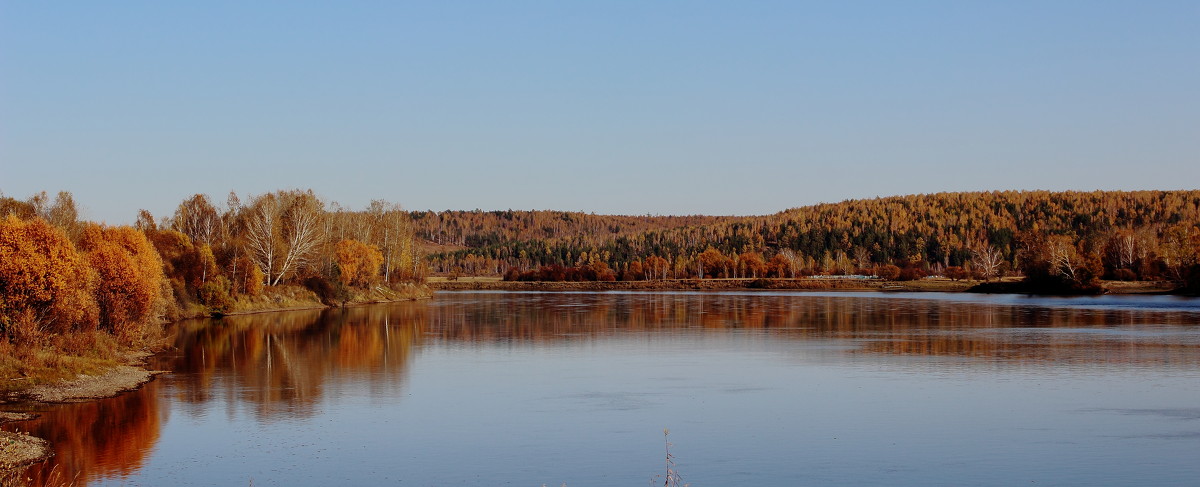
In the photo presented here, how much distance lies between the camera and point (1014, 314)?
54.4 metres

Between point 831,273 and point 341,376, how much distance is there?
136 m

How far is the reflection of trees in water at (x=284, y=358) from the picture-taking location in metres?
23.2

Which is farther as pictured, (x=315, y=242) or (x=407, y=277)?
(x=407, y=277)

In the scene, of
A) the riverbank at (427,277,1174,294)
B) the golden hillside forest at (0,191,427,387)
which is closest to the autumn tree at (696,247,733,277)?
the riverbank at (427,277,1174,294)

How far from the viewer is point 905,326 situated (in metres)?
44.9

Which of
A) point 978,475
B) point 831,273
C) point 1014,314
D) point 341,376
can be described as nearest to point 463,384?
point 341,376

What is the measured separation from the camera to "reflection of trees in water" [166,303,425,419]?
23203mm

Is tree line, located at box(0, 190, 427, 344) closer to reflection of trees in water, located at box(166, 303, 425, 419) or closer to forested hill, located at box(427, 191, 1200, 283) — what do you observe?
reflection of trees in water, located at box(166, 303, 425, 419)

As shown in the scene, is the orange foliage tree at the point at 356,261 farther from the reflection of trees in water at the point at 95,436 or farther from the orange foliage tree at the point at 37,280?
the reflection of trees in water at the point at 95,436

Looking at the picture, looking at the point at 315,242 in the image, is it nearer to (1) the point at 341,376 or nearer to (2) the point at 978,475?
(1) the point at 341,376

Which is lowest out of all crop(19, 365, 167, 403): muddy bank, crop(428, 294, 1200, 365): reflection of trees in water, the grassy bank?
crop(428, 294, 1200, 365): reflection of trees in water

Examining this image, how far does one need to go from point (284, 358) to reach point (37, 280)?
8.84 metres

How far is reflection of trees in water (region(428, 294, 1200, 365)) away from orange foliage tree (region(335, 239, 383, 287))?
7.86m

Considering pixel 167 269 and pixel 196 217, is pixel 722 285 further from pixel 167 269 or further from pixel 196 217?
pixel 167 269
